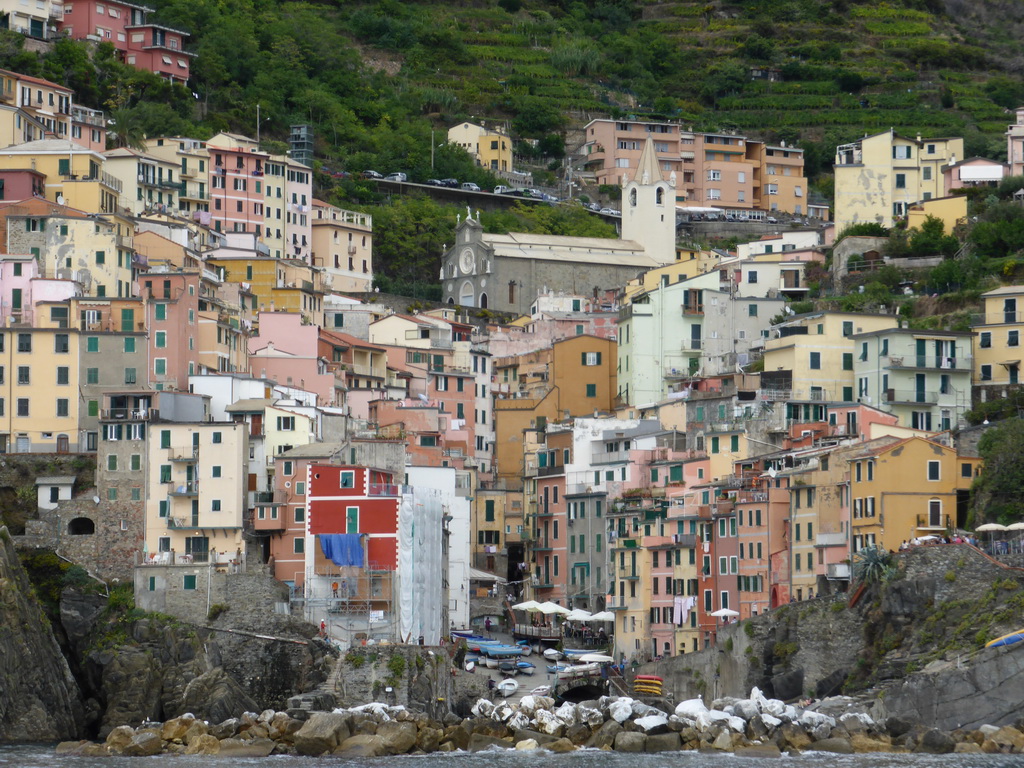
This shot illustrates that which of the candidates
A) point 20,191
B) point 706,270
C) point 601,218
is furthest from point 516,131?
point 20,191

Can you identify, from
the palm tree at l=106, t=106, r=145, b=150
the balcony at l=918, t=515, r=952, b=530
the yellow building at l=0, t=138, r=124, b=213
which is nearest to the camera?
the balcony at l=918, t=515, r=952, b=530

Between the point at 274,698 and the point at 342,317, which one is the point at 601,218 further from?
the point at 274,698

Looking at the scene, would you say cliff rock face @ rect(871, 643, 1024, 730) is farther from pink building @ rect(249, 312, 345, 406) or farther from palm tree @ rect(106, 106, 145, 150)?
palm tree @ rect(106, 106, 145, 150)

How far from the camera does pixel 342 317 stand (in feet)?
408

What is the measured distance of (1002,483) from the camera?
8188 centimetres

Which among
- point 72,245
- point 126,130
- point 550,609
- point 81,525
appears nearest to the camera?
point 81,525

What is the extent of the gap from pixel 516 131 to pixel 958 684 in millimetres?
113954

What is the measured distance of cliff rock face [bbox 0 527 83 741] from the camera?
7850 cm

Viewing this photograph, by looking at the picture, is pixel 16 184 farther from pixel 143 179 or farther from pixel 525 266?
pixel 525 266

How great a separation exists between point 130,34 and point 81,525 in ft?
239

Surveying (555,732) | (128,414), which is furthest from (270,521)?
(555,732)

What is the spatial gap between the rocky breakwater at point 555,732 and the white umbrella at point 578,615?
16.7 metres

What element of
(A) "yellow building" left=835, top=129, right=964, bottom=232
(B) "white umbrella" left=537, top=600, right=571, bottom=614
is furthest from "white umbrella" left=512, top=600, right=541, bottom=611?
(A) "yellow building" left=835, top=129, right=964, bottom=232

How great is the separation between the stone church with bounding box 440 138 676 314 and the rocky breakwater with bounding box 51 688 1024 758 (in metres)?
66.3
